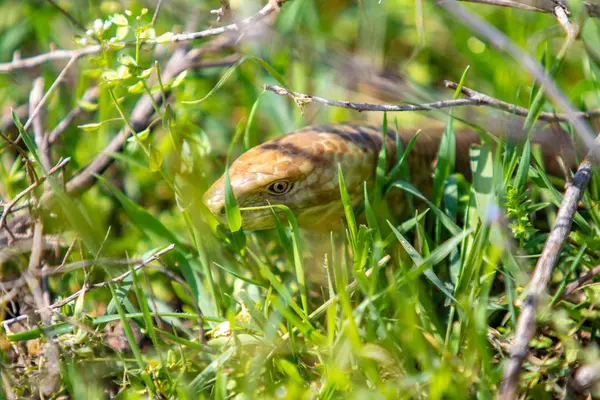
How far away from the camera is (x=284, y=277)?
2605 mm

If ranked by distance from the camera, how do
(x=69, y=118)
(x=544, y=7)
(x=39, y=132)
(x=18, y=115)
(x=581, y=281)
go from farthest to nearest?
(x=18, y=115) < (x=69, y=118) < (x=39, y=132) < (x=544, y=7) < (x=581, y=281)

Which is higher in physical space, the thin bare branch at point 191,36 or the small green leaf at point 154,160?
the thin bare branch at point 191,36

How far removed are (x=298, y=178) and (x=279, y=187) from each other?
0.25 feet

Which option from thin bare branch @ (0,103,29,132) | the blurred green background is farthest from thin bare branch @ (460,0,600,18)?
thin bare branch @ (0,103,29,132)

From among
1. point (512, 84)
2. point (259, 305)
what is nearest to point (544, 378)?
point (259, 305)

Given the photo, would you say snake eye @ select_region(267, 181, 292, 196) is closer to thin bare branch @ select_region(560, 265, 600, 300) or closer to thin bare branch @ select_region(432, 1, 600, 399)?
thin bare branch @ select_region(432, 1, 600, 399)

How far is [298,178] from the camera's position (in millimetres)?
2529

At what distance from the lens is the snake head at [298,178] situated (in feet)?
8.01

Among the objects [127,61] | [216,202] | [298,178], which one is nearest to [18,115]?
[127,61]

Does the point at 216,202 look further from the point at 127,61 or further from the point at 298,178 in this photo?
the point at 127,61

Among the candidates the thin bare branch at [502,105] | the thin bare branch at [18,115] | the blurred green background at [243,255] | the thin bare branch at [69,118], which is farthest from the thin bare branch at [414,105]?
the thin bare branch at [18,115]

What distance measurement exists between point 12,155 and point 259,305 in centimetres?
165

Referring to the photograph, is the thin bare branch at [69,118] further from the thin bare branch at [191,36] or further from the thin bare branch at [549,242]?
the thin bare branch at [549,242]

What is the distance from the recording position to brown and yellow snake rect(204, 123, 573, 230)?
8.02 ft
